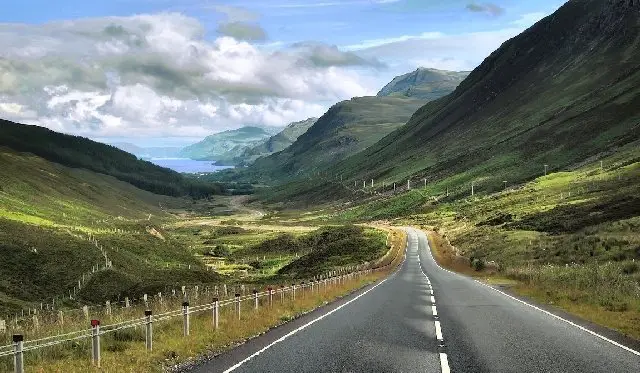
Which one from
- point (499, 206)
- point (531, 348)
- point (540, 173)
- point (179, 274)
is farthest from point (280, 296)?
point (540, 173)

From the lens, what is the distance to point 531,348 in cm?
1658

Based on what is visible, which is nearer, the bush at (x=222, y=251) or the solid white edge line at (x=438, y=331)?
the solid white edge line at (x=438, y=331)

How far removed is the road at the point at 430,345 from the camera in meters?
14.3

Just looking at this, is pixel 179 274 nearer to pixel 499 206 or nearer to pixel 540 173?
pixel 499 206

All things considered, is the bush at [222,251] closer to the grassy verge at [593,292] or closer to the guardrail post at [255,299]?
the grassy verge at [593,292]

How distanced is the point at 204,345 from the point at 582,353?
10.3m

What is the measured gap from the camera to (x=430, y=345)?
1722cm

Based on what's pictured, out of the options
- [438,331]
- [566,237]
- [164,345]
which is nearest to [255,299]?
[438,331]

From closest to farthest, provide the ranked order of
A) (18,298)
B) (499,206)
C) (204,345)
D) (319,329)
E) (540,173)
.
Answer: (204,345)
(319,329)
(18,298)
(499,206)
(540,173)

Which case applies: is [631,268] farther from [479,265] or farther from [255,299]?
[479,265]

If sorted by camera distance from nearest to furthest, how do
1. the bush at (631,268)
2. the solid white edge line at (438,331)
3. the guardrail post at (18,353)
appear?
the guardrail post at (18,353) < the solid white edge line at (438,331) < the bush at (631,268)

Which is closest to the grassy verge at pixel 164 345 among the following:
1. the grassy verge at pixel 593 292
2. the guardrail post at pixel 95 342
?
the guardrail post at pixel 95 342

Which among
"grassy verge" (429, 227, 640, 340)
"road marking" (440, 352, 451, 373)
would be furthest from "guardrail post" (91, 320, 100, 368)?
"grassy verge" (429, 227, 640, 340)

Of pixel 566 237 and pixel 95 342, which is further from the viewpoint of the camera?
pixel 566 237
